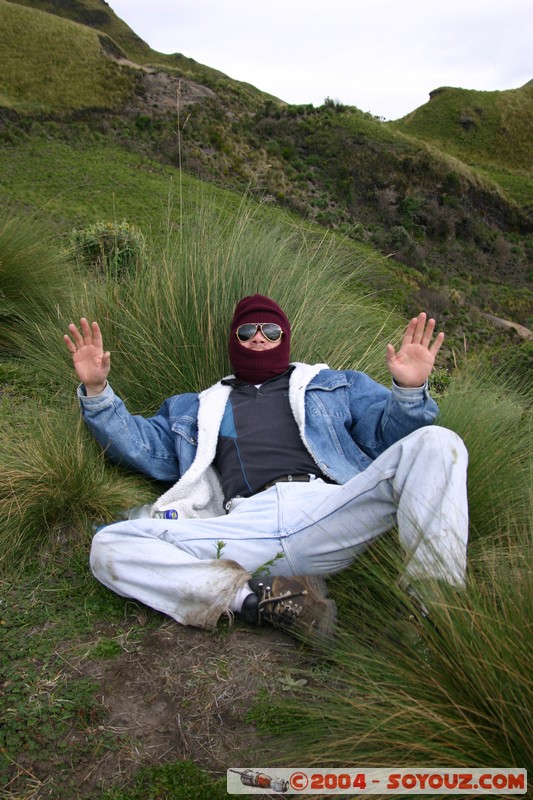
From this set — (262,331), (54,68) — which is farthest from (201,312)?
(54,68)

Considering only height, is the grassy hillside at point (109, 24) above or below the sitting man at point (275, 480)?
above

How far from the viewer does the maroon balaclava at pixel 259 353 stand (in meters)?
3.92

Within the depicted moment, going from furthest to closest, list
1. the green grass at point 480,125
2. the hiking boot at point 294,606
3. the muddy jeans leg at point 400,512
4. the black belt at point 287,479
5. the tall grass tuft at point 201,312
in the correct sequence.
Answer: the green grass at point 480,125, the tall grass tuft at point 201,312, the black belt at point 287,479, the hiking boot at point 294,606, the muddy jeans leg at point 400,512

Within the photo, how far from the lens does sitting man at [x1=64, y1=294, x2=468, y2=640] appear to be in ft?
8.72

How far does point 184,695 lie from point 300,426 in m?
1.48

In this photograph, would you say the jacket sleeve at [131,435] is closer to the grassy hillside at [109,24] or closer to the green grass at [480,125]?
the green grass at [480,125]

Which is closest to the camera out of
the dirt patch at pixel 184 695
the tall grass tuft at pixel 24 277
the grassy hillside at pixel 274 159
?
the dirt patch at pixel 184 695

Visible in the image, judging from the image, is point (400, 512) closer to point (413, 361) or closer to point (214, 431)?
point (413, 361)

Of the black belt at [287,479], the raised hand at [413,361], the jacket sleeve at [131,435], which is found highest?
the raised hand at [413,361]

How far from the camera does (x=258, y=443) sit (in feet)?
11.8

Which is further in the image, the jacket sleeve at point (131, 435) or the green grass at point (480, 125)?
the green grass at point (480, 125)

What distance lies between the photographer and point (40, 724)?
2.42 meters

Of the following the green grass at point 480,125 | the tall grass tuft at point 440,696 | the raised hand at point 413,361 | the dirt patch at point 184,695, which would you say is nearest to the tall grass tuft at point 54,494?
the dirt patch at point 184,695

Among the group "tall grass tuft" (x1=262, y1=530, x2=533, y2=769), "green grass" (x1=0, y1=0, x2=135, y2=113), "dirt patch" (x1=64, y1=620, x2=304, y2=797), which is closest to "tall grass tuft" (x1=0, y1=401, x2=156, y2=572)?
"dirt patch" (x1=64, y1=620, x2=304, y2=797)
